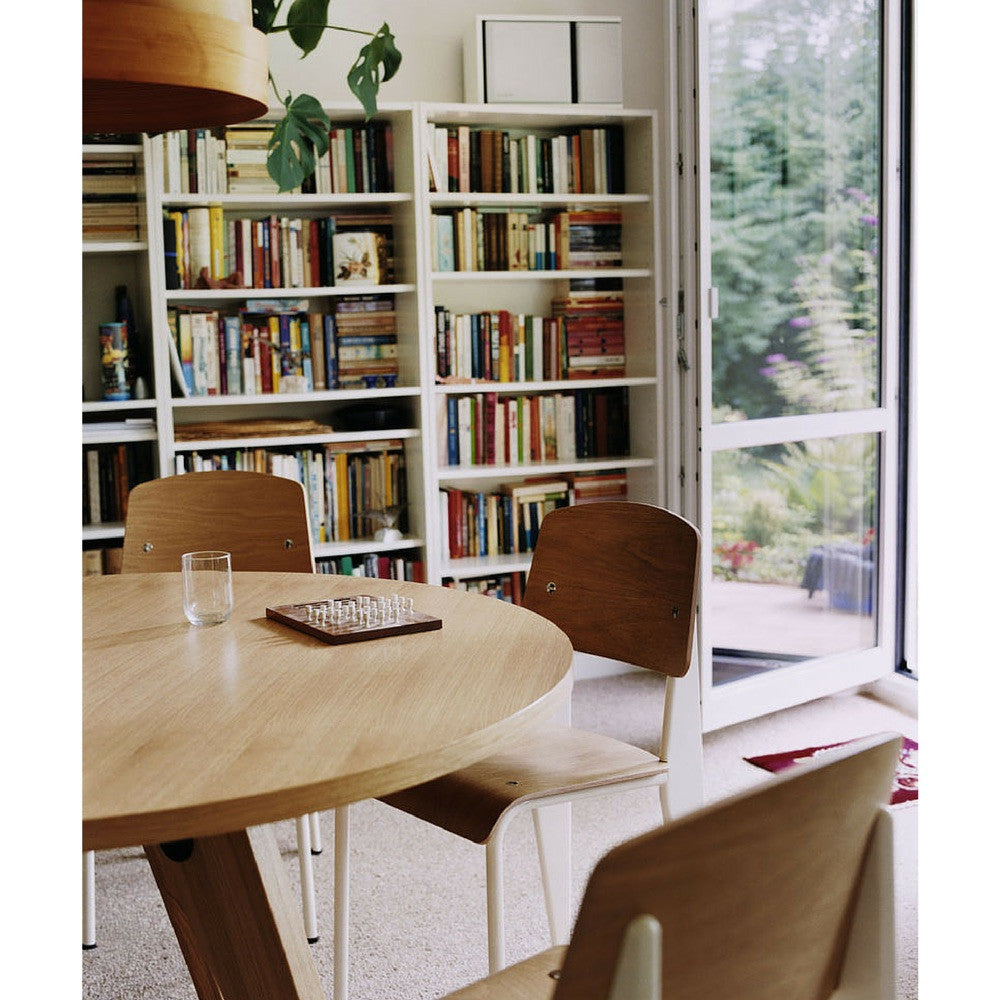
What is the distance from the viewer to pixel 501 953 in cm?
182

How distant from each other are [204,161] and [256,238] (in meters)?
0.27

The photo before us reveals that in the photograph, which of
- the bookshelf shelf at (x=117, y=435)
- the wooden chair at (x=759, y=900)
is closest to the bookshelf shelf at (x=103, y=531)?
the bookshelf shelf at (x=117, y=435)

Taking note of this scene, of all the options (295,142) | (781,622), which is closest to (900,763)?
(781,622)

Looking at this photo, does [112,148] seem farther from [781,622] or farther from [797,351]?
[781,622]

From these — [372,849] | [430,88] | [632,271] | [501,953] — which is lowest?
[372,849]

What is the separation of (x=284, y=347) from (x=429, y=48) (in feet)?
3.68

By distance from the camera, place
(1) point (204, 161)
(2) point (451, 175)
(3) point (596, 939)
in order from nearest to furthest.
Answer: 1. (3) point (596, 939)
2. (1) point (204, 161)
3. (2) point (451, 175)

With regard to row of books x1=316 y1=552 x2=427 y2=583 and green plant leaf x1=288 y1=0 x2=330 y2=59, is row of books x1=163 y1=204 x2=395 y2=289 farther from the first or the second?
row of books x1=316 y1=552 x2=427 y2=583

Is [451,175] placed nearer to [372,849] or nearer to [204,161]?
[204,161]

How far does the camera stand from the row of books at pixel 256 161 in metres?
3.65

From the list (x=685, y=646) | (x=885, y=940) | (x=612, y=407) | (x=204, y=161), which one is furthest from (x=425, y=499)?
(x=885, y=940)

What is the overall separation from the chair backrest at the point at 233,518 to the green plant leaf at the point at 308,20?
1.30 m

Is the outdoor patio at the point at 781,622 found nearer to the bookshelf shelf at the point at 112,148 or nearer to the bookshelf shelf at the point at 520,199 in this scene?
the bookshelf shelf at the point at 520,199

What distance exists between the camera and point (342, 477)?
3.96 metres
